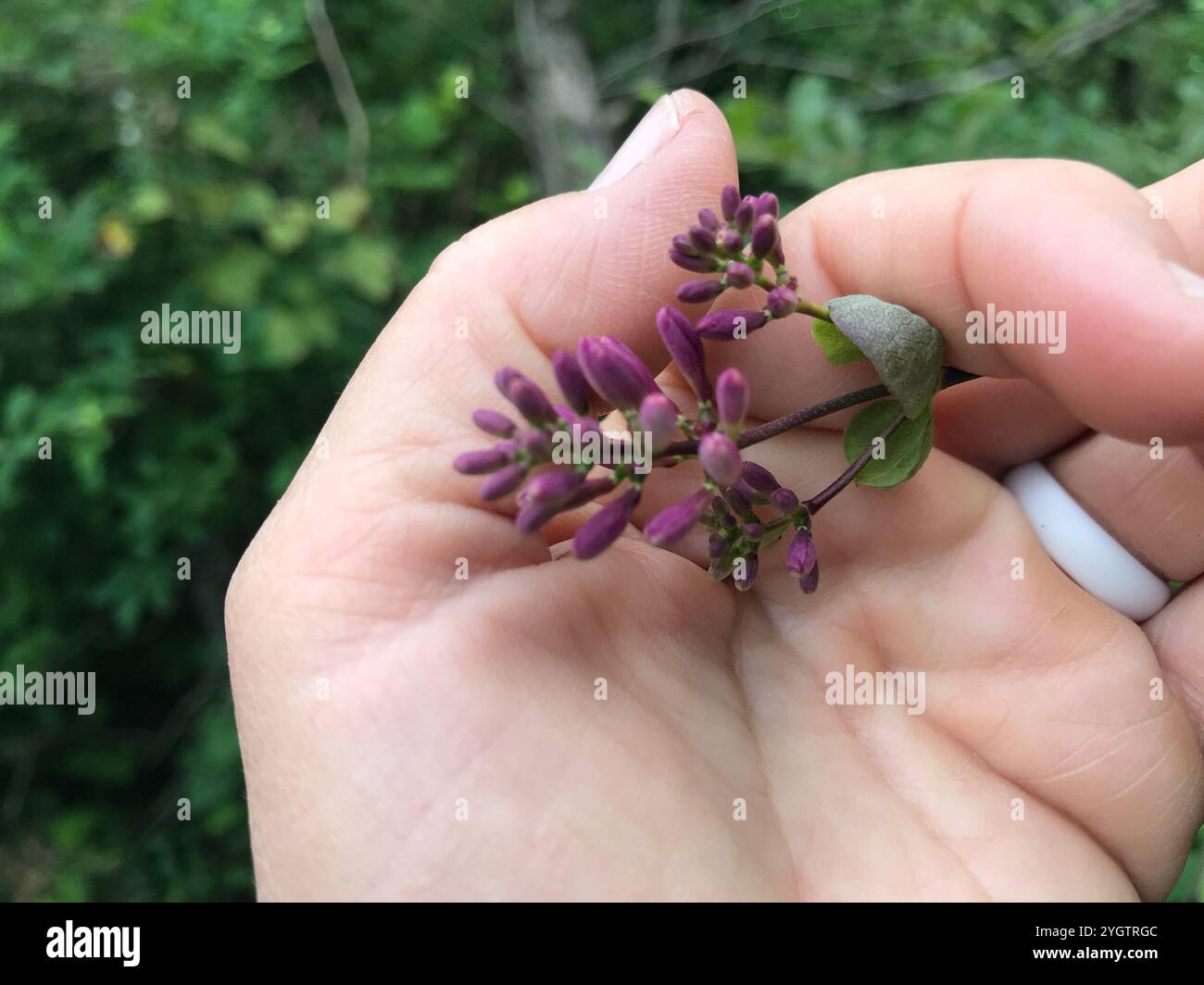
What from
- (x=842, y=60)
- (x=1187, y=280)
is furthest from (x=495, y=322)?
(x=842, y=60)

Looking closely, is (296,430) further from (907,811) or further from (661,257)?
(907,811)

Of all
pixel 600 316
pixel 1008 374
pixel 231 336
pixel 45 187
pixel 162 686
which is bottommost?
pixel 162 686

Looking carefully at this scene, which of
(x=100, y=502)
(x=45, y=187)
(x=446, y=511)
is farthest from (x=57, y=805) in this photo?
(x=446, y=511)

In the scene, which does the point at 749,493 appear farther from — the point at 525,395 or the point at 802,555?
the point at 525,395

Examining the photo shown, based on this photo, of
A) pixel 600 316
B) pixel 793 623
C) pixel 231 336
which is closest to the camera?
pixel 600 316

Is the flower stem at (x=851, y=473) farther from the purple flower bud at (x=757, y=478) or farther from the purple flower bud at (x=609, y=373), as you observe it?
the purple flower bud at (x=609, y=373)

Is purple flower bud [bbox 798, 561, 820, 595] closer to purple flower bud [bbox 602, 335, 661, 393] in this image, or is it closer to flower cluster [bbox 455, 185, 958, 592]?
flower cluster [bbox 455, 185, 958, 592]

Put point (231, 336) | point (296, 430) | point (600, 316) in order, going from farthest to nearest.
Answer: point (296, 430) < point (231, 336) < point (600, 316)
